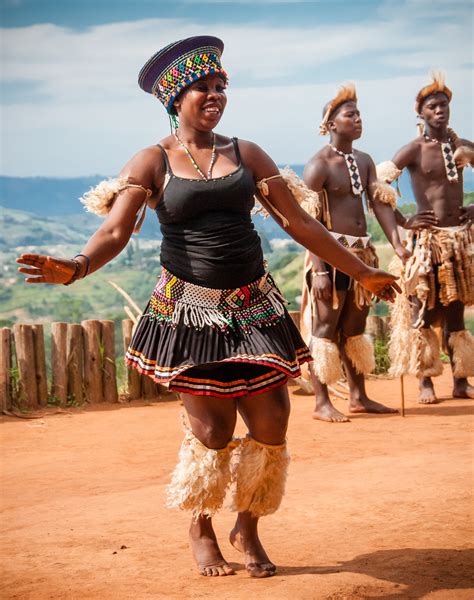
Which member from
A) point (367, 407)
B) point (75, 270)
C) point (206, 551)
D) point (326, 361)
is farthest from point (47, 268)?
point (367, 407)

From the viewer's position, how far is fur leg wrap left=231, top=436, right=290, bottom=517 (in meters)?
3.60

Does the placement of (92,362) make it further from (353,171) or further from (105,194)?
(105,194)

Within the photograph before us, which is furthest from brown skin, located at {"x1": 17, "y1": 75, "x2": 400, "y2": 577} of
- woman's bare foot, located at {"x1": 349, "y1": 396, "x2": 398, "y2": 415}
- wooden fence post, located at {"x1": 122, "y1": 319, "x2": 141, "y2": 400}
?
wooden fence post, located at {"x1": 122, "y1": 319, "x2": 141, "y2": 400}

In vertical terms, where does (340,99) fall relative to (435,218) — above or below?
above

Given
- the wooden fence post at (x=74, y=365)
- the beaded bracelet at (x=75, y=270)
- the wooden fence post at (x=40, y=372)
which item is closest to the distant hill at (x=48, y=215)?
the wooden fence post at (x=74, y=365)

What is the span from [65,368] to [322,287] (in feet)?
8.21

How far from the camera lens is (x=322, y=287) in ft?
23.0

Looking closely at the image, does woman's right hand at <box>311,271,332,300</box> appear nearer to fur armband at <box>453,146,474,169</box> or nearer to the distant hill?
fur armband at <box>453,146,474,169</box>

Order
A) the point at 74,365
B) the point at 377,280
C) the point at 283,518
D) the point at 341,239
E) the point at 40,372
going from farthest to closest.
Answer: the point at 74,365
the point at 40,372
the point at 341,239
the point at 283,518
the point at 377,280

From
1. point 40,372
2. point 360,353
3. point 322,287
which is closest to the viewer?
point 322,287

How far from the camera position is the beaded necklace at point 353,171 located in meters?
6.96

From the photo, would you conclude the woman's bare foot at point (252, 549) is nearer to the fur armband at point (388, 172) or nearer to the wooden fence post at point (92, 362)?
the fur armband at point (388, 172)

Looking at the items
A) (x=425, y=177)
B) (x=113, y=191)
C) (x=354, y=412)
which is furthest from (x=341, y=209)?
(x=113, y=191)

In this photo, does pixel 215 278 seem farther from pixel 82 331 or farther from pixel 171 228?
pixel 82 331
